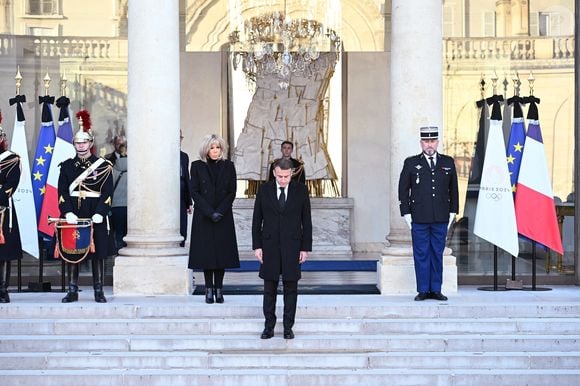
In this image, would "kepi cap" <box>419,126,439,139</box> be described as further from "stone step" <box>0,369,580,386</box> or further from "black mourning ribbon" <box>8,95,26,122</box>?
"black mourning ribbon" <box>8,95,26,122</box>

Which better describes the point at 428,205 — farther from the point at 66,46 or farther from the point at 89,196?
the point at 66,46

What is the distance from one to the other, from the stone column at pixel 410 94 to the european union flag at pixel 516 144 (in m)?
1.28

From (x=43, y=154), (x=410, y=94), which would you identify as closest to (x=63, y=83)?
(x=43, y=154)

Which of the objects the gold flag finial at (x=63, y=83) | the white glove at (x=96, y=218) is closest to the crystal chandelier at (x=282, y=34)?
the gold flag finial at (x=63, y=83)

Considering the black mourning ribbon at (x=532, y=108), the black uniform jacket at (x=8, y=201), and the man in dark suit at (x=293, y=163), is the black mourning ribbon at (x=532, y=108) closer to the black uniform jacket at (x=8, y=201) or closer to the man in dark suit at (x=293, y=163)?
the man in dark suit at (x=293, y=163)

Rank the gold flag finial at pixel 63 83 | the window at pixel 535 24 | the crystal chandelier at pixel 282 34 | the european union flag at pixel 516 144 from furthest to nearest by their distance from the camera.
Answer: the crystal chandelier at pixel 282 34 → the gold flag finial at pixel 63 83 → the window at pixel 535 24 → the european union flag at pixel 516 144

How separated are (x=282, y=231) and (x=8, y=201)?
10.4 ft

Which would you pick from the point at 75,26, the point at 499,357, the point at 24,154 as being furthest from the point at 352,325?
the point at 75,26

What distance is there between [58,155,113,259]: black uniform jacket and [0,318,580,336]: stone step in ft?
3.53

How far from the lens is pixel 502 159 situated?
13.4 m

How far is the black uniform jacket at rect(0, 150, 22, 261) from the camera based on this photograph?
12.1 m

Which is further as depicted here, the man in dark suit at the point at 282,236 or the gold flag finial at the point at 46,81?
the gold flag finial at the point at 46,81

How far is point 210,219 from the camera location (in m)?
11.9

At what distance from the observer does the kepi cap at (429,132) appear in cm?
1207
